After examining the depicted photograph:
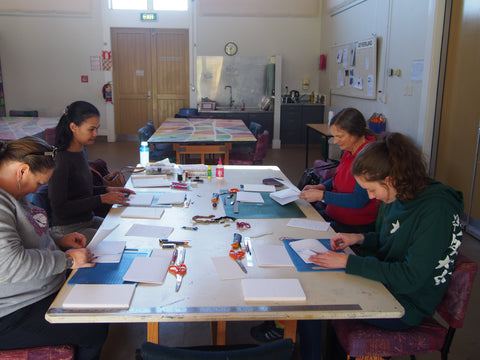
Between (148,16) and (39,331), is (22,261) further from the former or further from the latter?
(148,16)

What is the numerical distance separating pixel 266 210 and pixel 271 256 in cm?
63

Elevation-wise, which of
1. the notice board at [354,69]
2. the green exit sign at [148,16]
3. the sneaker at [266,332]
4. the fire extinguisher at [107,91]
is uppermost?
the green exit sign at [148,16]

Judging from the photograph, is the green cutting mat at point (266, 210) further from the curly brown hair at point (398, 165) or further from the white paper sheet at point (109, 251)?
the curly brown hair at point (398, 165)

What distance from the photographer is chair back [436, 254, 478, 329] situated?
1584 millimetres

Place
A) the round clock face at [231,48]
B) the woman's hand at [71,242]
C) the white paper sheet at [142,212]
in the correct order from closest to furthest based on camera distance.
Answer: the woman's hand at [71,242], the white paper sheet at [142,212], the round clock face at [231,48]

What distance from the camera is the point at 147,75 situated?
30.0 feet

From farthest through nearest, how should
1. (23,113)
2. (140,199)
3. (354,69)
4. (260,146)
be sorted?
(23,113), (354,69), (260,146), (140,199)

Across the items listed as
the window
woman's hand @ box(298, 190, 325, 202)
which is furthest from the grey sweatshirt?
the window

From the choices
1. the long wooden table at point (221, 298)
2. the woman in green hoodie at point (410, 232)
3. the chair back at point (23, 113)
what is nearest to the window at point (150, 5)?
the chair back at point (23, 113)

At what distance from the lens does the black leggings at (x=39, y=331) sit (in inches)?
59.8

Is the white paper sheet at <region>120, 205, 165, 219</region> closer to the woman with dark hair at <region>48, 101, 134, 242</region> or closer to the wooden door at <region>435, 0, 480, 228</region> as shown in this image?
the woman with dark hair at <region>48, 101, 134, 242</region>

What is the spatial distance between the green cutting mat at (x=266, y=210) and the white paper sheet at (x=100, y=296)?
90 cm

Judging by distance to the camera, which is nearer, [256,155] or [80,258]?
[80,258]

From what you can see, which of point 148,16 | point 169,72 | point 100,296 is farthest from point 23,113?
point 100,296
